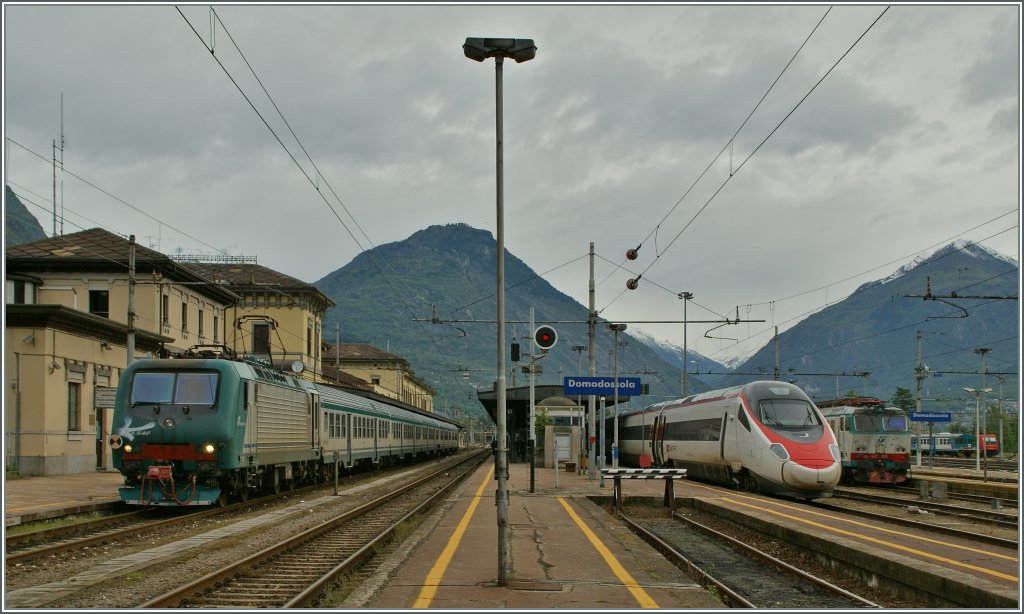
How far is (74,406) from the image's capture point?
1316 inches

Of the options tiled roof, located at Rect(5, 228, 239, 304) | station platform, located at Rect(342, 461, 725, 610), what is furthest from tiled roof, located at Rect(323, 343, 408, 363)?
station platform, located at Rect(342, 461, 725, 610)

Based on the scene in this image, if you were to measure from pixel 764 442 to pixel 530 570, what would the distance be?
15.1m

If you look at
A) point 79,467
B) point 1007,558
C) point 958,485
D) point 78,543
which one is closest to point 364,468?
point 79,467

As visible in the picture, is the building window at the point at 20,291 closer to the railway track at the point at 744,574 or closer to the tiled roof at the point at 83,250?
the tiled roof at the point at 83,250

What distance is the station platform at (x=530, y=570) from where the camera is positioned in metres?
9.83

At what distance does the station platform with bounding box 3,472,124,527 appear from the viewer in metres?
17.7

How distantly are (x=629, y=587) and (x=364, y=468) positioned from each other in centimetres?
3326

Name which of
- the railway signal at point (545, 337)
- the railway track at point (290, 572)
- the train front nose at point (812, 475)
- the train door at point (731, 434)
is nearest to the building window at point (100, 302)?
the railway signal at point (545, 337)

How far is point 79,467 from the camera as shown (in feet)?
110

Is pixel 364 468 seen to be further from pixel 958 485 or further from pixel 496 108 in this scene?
pixel 496 108

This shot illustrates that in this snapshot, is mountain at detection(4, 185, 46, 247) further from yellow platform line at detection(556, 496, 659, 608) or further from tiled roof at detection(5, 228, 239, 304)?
yellow platform line at detection(556, 496, 659, 608)

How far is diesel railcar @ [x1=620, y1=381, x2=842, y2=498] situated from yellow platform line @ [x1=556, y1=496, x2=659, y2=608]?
8249 millimetres

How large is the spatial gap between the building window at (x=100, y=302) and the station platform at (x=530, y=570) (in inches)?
1028

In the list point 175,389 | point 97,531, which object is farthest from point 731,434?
point 97,531
